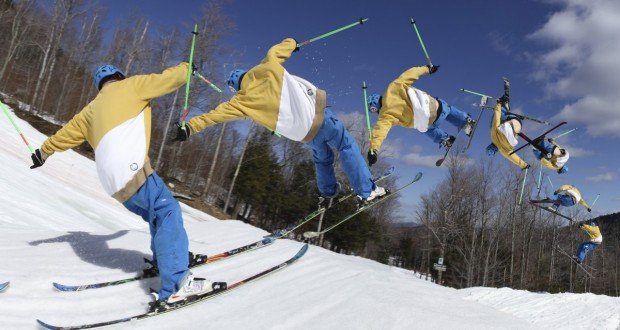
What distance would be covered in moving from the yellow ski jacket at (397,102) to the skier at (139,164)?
3301 mm

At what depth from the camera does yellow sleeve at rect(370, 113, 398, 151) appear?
602 centimetres

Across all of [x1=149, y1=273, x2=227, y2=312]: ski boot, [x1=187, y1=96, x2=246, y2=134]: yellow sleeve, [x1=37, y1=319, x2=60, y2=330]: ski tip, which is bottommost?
[x1=37, y1=319, x2=60, y2=330]: ski tip

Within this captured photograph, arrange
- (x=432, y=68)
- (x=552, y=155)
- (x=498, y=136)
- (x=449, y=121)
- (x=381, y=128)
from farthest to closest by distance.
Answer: (x=552, y=155) < (x=498, y=136) < (x=449, y=121) < (x=432, y=68) < (x=381, y=128)

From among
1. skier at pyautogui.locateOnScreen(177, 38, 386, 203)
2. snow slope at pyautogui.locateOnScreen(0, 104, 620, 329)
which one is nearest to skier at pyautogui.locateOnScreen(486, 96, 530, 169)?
snow slope at pyautogui.locateOnScreen(0, 104, 620, 329)

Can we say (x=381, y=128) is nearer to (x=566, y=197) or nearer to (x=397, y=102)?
(x=397, y=102)

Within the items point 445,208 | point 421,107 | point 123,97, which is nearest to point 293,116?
point 123,97

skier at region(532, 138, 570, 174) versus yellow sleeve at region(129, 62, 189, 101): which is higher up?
skier at region(532, 138, 570, 174)

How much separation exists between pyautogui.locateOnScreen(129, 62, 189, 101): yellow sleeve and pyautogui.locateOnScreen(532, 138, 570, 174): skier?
755 cm

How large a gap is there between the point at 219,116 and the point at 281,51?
3.70 feet

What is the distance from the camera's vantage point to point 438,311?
2.98 metres

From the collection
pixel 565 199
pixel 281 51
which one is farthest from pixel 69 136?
pixel 565 199

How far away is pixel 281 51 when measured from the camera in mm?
Answer: 4910

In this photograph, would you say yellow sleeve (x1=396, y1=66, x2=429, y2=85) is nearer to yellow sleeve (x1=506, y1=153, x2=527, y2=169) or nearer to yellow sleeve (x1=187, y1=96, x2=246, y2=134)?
yellow sleeve (x1=187, y1=96, x2=246, y2=134)

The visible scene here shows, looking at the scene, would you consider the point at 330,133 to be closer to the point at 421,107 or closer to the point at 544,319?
the point at 421,107
